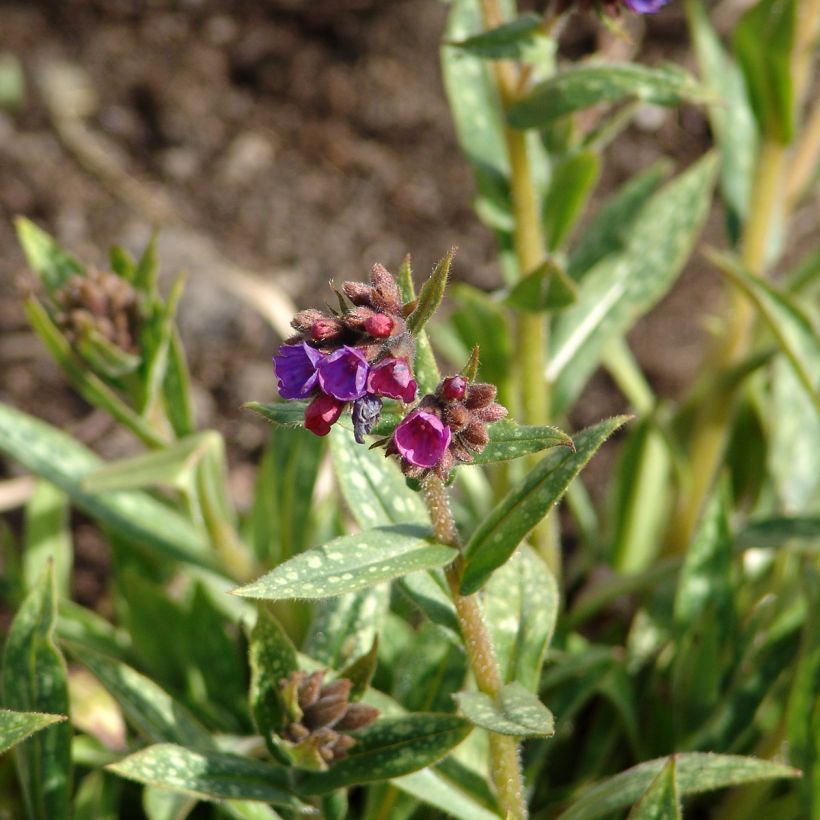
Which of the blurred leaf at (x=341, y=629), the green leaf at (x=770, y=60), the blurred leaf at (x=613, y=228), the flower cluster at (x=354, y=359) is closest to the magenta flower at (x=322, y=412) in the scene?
the flower cluster at (x=354, y=359)

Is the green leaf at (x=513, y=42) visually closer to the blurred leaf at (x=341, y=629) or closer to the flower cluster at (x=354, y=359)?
the flower cluster at (x=354, y=359)

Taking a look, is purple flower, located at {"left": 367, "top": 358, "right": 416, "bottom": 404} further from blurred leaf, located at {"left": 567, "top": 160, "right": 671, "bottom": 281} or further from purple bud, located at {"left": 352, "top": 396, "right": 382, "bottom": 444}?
blurred leaf, located at {"left": 567, "top": 160, "right": 671, "bottom": 281}

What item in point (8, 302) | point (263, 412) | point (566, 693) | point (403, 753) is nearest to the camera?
point (263, 412)

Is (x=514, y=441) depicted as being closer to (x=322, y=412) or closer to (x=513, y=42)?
(x=322, y=412)

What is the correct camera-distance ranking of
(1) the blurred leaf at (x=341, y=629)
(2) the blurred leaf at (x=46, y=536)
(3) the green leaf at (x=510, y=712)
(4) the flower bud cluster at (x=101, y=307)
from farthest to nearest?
(2) the blurred leaf at (x=46, y=536) < (4) the flower bud cluster at (x=101, y=307) < (1) the blurred leaf at (x=341, y=629) < (3) the green leaf at (x=510, y=712)

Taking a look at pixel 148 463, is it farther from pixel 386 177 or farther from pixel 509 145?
pixel 386 177

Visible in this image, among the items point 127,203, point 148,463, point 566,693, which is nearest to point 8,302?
point 127,203
